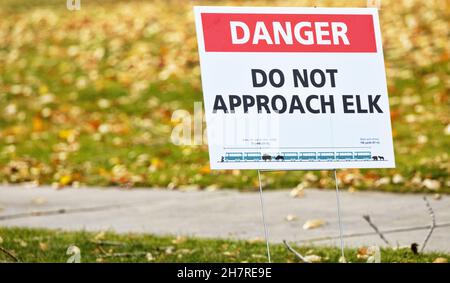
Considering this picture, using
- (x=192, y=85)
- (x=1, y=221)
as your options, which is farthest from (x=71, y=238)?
(x=192, y=85)

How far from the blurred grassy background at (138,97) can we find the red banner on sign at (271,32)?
3.21m

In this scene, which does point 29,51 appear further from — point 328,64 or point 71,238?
point 328,64

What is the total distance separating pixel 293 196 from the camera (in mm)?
8250

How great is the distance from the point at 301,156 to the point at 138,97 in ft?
27.1

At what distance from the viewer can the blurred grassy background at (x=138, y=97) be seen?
363 inches

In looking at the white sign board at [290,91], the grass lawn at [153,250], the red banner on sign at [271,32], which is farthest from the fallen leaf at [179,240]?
the red banner on sign at [271,32]

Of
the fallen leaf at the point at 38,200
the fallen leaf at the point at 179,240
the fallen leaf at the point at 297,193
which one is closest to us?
the fallen leaf at the point at 179,240

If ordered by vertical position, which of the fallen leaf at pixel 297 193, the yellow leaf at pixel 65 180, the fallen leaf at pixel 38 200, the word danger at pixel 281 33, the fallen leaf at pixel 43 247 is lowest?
the fallen leaf at pixel 43 247

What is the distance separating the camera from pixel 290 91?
5.20m

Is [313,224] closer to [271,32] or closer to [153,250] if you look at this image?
[153,250]

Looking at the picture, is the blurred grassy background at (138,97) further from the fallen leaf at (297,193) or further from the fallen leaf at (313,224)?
the fallen leaf at (313,224)

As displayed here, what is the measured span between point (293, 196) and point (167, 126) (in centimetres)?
385

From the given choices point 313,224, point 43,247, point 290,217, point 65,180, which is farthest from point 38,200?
point 313,224

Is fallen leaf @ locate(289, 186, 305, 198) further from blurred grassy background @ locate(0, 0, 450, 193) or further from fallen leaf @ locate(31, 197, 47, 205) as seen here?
fallen leaf @ locate(31, 197, 47, 205)
